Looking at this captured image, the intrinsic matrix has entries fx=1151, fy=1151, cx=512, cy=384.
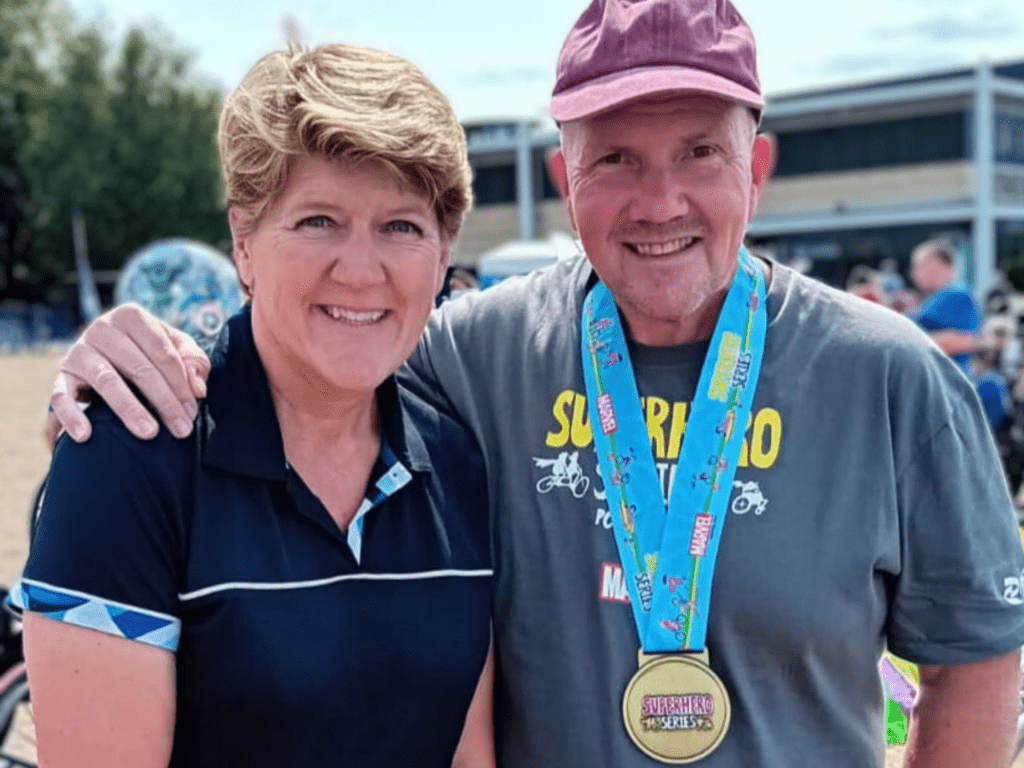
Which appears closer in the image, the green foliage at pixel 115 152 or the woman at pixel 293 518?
the woman at pixel 293 518

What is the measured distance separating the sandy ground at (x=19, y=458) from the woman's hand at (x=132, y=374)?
1.60m

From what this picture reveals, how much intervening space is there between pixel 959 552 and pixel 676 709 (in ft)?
1.90

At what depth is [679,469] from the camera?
2193 millimetres

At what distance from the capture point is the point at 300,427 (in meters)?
1.96

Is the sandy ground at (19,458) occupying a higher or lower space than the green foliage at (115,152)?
lower

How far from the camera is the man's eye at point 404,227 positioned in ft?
6.17

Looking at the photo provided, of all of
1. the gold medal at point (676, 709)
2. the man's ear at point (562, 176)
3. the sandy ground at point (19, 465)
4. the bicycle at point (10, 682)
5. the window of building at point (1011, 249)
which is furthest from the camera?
the window of building at point (1011, 249)

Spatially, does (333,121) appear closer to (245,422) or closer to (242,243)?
(242,243)

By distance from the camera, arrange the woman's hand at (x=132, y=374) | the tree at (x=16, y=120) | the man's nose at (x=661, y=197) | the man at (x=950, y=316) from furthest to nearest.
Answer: the tree at (x=16, y=120)
the man at (x=950, y=316)
the man's nose at (x=661, y=197)
the woman's hand at (x=132, y=374)

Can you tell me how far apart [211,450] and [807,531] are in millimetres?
1033

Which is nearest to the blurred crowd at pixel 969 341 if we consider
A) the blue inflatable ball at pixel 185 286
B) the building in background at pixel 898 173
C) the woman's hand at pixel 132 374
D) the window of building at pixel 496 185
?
the blue inflatable ball at pixel 185 286

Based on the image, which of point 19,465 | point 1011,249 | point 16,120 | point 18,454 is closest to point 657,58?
point 19,465

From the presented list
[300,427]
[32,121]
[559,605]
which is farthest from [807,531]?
[32,121]

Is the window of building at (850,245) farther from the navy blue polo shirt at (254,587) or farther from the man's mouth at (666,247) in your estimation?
the navy blue polo shirt at (254,587)
